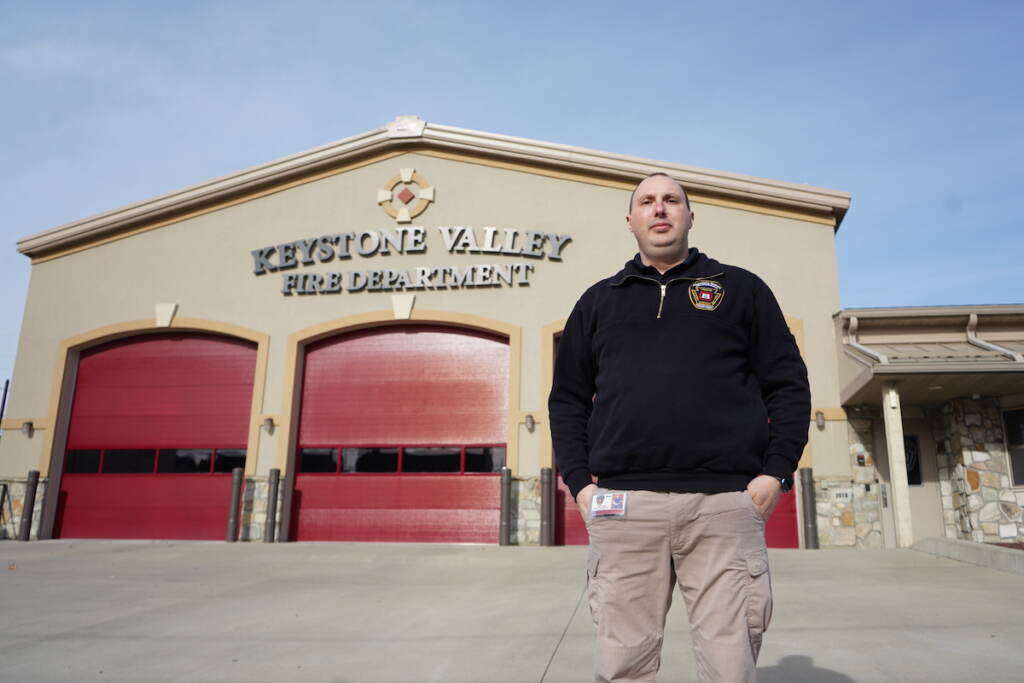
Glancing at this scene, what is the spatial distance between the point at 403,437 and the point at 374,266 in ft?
11.3

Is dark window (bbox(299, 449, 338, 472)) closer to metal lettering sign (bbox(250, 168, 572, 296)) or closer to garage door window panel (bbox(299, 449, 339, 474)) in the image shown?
garage door window panel (bbox(299, 449, 339, 474))

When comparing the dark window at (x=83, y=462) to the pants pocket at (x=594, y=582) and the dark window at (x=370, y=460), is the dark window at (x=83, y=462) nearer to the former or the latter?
the dark window at (x=370, y=460)

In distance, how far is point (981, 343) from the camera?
11562mm

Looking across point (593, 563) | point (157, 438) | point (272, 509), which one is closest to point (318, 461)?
point (272, 509)

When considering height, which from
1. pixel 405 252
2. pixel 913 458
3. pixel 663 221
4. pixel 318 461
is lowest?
pixel 318 461

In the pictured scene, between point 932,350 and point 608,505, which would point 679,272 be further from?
point 932,350

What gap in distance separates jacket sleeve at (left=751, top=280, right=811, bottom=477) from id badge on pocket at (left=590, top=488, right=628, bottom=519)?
0.46 metres

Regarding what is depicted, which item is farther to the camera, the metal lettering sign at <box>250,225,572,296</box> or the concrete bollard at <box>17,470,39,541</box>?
the concrete bollard at <box>17,470,39,541</box>

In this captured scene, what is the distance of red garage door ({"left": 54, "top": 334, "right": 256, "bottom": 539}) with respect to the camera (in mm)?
13656

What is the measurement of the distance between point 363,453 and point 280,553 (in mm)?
3011

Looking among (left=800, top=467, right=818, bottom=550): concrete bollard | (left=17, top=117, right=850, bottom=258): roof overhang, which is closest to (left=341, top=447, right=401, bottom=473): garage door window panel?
(left=17, top=117, right=850, bottom=258): roof overhang

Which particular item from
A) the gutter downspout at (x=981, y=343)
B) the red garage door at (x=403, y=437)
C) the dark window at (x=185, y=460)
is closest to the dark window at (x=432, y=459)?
the red garage door at (x=403, y=437)

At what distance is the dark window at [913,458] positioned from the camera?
12750 millimetres

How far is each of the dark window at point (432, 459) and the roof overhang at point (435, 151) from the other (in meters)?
5.86
